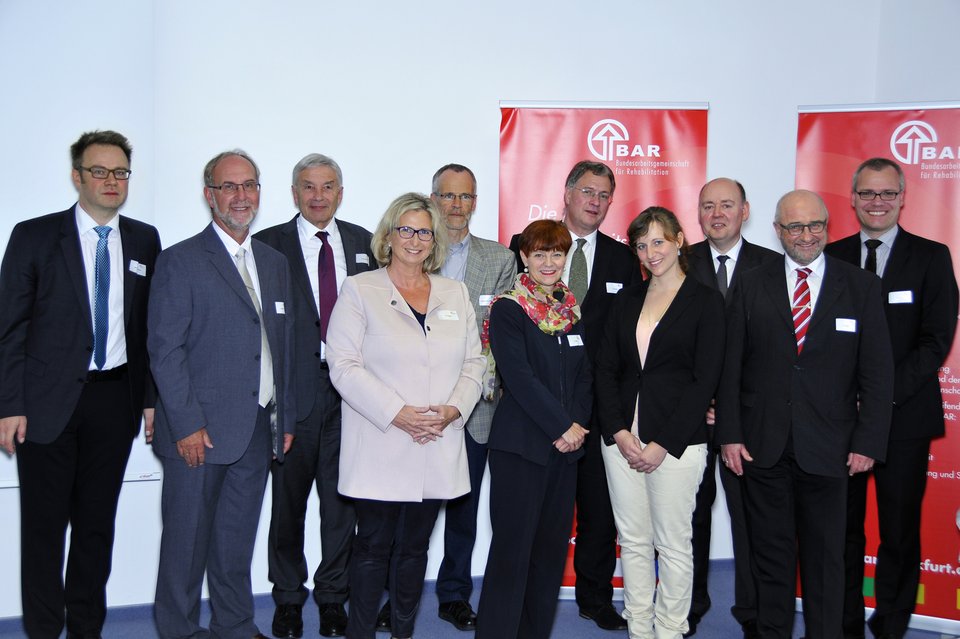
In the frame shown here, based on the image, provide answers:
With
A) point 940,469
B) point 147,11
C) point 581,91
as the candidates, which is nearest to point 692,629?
point 940,469

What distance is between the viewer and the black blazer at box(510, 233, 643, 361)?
11.2 ft

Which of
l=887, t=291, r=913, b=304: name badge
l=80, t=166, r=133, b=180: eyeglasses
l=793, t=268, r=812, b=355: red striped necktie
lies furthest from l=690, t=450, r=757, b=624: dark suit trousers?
l=80, t=166, r=133, b=180: eyeglasses

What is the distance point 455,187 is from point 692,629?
7.72 feet

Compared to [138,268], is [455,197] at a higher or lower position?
higher

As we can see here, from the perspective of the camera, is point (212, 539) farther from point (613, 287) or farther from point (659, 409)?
point (613, 287)

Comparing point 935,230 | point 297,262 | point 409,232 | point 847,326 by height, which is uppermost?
point 935,230

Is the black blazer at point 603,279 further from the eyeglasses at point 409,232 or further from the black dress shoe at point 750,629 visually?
the black dress shoe at point 750,629

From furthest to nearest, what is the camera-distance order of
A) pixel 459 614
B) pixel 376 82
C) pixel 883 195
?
pixel 376 82, pixel 459 614, pixel 883 195

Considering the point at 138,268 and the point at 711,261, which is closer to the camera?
the point at 138,268

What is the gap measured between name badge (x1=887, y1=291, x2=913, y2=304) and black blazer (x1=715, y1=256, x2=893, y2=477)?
397 mm

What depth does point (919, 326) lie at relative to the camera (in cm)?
330

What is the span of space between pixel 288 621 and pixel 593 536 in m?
1.48

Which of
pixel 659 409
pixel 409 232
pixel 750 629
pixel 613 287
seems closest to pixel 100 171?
pixel 409 232

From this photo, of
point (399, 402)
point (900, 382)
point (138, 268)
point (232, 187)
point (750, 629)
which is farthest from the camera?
point (750, 629)
